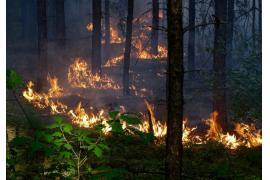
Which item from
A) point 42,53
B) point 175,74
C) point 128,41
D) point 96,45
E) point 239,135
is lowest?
point 239,135

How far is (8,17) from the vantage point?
37.0 m

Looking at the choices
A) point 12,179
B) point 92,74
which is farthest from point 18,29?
point 12,179

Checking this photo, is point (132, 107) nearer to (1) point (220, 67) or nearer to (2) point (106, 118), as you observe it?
(2) point (106, 118)

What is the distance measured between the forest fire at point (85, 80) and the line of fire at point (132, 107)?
74 millimetres

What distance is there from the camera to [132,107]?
20.2 m

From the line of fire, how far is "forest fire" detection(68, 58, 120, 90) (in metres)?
0.07

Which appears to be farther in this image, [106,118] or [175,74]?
[106,118]

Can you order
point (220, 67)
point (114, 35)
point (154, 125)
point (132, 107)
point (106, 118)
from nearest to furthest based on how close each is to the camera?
point (154, 125) < point (220, 67) < point (106, 118) < point (132, 107) < point (114, 35)

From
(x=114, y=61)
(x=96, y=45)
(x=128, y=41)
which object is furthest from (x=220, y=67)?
(x=114, y=61)

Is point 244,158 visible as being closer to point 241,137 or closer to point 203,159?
point 203,159

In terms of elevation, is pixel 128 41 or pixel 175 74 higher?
pixel 128 41

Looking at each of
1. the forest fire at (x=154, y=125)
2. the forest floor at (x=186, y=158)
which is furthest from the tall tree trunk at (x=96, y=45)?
the forest floor at (x=186, y=158)

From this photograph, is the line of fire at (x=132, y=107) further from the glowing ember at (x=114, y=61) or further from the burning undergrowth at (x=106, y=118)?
the glowing ember at (x=114, y=61)

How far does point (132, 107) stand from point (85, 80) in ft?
20.6
